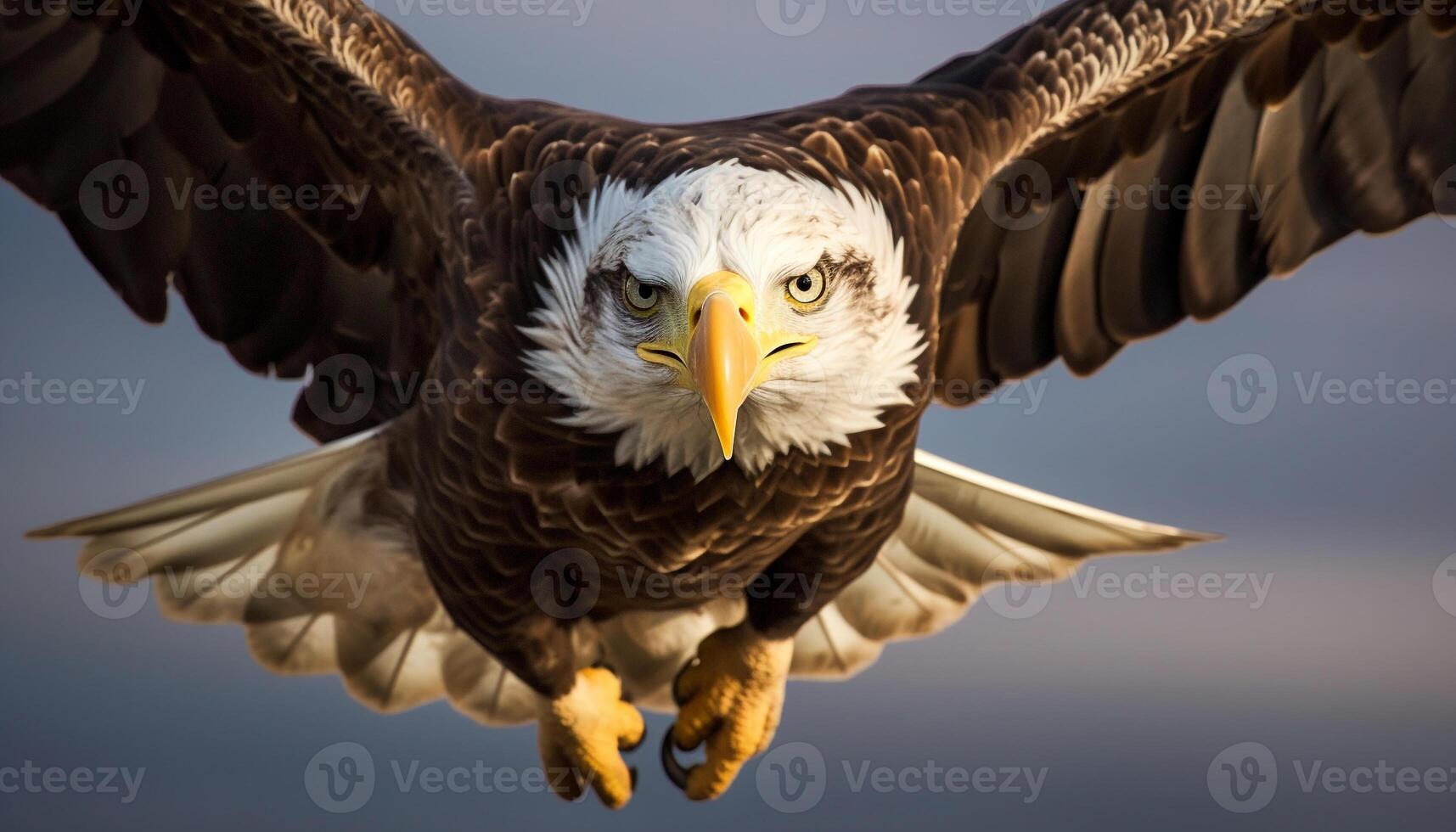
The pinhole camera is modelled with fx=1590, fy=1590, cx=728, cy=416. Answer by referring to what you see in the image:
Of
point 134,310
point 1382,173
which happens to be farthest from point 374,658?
point 1382,173

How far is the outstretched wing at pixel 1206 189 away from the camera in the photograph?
3379 mm

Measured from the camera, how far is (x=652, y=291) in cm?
235

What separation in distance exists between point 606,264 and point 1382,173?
6.47ft

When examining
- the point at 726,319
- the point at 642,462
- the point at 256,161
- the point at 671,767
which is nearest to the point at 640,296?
the point at 726,319

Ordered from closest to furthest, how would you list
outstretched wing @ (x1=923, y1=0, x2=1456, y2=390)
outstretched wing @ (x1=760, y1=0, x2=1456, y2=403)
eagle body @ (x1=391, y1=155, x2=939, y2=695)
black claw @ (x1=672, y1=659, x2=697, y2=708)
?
eagle body @ (x1=391, y1=155, x2=939, y2=695) → outstretched wing @ (x1=760, y1=0, x2=1456, y2=403) → outstretched wing @ (x1=923, y1=0, x2=1456, y2=390) → black claw @ (x1=672, y1=659, x2=697, y2=708)

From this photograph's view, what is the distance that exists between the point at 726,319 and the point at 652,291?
0.17 m

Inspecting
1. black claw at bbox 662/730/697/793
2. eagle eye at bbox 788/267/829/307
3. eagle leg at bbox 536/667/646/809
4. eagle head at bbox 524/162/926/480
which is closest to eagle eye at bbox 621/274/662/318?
eagle head at bbox 524/162/926/480

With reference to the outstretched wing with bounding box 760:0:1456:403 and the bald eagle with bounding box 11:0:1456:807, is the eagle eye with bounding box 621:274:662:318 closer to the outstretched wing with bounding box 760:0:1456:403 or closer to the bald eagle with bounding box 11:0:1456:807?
the bald eagle with bounding box 11:0:1456:807

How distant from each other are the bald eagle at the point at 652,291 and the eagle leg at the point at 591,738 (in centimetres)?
1

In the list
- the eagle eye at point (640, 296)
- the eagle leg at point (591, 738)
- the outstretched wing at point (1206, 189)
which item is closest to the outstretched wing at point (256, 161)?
the eagle eye at point (640, 296)

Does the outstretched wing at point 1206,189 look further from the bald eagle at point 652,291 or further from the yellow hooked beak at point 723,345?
the yellow hooked beak at point 723,345

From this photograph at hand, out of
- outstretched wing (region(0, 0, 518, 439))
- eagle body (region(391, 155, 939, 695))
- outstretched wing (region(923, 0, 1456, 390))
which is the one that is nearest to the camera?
eagle body (region(391, 155, 939, 695))

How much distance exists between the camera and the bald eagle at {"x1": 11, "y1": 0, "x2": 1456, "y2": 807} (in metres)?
2.47

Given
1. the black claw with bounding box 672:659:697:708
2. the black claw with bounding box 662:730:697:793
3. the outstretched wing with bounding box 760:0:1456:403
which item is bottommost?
the black claw with bounding box 662:730:697:793
